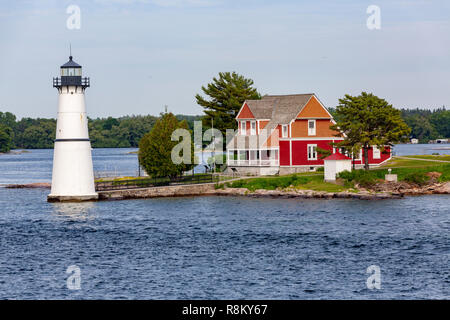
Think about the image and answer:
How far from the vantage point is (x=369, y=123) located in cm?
7281

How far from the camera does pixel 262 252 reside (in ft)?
143

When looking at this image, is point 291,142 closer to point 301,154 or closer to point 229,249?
point 301,154

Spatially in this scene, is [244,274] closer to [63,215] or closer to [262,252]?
[262,252]

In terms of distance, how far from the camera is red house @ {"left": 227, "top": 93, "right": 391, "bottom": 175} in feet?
253

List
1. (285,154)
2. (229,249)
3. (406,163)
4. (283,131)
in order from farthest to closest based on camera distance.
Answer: (283,131)
(406,163)
(285,154)
(229,249)

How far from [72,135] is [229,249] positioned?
25.4 m

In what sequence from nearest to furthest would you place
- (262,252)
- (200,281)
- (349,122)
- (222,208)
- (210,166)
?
(200,281) < (262,252) < (222,208) < (349,122) < (210,166)

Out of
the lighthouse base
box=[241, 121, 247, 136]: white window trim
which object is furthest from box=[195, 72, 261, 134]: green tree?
the lighthouse base

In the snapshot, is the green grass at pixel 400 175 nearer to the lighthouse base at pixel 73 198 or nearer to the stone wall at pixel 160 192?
the stone wall at pixel 160 192

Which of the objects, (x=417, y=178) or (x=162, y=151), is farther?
(x=162, y=151)

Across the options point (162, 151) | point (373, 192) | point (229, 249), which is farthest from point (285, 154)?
point (229, 249)

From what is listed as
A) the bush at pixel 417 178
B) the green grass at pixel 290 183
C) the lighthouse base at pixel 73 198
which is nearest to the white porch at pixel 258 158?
the green grass at pixel 290 183
